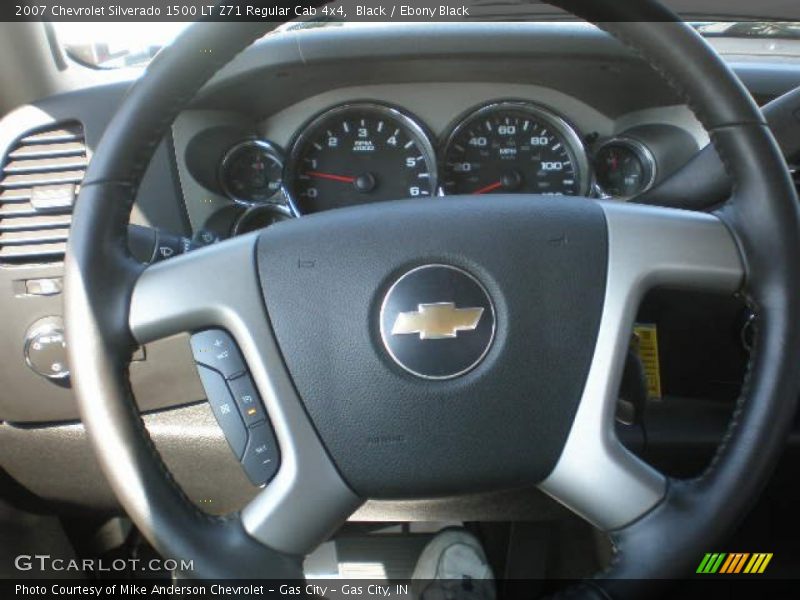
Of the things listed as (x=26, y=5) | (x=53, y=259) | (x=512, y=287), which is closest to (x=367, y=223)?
(x=512, y=287)

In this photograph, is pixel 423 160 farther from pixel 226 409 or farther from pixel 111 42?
pixel 226 409

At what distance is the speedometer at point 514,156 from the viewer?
2170 millimetres

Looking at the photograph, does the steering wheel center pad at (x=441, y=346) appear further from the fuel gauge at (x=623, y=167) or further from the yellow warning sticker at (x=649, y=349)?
the fuel gauge at (x=623, y=167)

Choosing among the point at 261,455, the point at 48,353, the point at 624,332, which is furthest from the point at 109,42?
the point at 624,332

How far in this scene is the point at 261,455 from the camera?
1.09 m

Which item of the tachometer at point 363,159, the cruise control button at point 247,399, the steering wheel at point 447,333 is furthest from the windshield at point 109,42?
the cruise control button at point 247,399

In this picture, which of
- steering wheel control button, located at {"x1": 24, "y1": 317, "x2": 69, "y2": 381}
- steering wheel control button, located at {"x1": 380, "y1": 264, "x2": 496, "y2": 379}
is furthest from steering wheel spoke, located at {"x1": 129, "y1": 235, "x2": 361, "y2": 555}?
steering wheel control button, located at {"x1": 24, "y1": 317, "x2": 69, "y2": 381}

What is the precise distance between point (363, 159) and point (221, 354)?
3.67ft

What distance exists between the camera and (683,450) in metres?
1.65

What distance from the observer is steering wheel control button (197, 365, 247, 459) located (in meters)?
1.11

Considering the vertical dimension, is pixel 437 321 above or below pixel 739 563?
above

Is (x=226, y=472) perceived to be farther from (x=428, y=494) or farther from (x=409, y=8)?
(x=409, y=8)

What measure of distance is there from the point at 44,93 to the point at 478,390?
1.31 meters

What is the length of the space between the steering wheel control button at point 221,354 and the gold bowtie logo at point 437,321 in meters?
0.21
